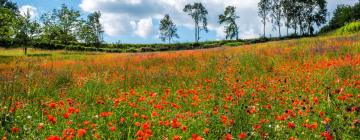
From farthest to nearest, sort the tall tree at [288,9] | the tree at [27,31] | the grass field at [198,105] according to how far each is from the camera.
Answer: the tall tree at [288,9] < the tree at [27,31] < the grass field at [198,105]

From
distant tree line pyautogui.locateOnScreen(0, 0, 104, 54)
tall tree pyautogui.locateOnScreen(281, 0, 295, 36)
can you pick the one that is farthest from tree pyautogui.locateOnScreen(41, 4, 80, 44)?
tall tree pyautogui.locateOnScreen(281, 0, 295, 36)

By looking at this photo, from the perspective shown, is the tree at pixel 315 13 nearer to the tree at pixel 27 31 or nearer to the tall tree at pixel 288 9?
the tall tree at pixel 288 9

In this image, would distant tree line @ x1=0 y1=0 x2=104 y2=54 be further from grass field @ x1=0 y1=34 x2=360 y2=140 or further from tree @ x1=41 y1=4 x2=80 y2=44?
grass field @ x1=0 y1=34 x2=360 y2=140

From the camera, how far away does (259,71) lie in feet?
33.7

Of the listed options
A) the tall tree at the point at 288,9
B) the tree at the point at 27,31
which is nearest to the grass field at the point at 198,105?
the tree at the point at 27,31

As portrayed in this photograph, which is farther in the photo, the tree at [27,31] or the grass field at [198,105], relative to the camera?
the tree at [27,31]

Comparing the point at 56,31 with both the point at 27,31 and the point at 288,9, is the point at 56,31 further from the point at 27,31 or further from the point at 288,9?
the point at 288,9

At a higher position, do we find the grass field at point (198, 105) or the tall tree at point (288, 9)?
the tall tree at point (288, 9)

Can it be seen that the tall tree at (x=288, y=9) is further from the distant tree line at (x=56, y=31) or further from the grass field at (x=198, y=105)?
the grass field at (x=198, y=105)

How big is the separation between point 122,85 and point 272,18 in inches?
3030

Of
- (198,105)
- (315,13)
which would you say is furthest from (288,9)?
(198,105)

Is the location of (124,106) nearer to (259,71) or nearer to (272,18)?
(259,71)

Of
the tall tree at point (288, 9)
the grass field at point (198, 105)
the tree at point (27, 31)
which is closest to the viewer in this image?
the grass field at point (198, 105)

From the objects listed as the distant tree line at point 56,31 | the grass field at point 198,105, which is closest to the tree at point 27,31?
the distant tree line at point 56,31
